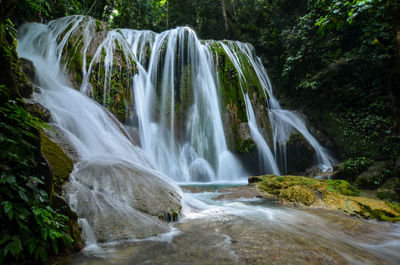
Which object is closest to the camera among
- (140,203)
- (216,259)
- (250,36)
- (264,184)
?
(216,259)

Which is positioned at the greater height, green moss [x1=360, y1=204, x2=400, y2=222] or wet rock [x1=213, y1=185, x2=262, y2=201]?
wet rock [x1=213, y1=185, x2=262, y2=201]

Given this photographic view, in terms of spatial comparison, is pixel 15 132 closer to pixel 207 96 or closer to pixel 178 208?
pixel 178 208

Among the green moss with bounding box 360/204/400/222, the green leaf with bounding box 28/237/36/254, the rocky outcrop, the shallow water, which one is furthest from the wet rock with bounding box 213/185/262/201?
the rocky outcrop

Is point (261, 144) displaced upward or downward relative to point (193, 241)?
upward

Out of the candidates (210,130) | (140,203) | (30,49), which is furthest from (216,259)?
(30,49)

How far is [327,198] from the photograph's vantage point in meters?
4.36

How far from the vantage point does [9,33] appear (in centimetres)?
303

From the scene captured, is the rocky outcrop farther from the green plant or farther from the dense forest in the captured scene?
Answer: the green plant

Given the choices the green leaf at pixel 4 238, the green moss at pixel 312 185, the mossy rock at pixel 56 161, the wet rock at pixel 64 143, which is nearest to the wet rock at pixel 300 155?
the green moss at pixel 312 185

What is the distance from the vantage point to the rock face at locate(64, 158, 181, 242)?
8.06 feet

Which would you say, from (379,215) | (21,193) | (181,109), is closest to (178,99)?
(181,109)

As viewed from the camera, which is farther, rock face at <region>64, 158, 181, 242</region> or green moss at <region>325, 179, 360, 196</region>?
green moss at <region>325, 179, 360, 196</region>

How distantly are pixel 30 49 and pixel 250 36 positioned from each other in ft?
46.0

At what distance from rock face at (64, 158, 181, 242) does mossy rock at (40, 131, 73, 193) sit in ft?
0.41
